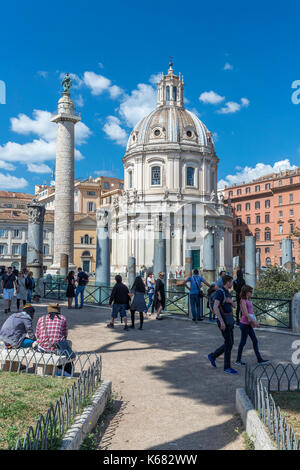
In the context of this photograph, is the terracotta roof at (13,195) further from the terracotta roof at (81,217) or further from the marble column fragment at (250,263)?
the marble column fragment at (250,263)

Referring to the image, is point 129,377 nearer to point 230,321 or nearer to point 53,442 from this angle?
point 230,321

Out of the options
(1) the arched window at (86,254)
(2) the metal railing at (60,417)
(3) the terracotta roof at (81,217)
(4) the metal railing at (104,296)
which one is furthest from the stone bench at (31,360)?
(1) the arched window at (86,254)

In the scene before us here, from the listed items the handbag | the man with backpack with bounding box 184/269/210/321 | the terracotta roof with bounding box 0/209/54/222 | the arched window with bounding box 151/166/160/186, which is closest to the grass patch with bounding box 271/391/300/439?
the handbag

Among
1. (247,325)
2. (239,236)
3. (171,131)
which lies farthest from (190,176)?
(247,325)

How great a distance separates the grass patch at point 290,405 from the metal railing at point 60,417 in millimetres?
2434

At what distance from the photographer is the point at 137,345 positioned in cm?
941

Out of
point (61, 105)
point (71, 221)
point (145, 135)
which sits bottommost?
point (71, 221)

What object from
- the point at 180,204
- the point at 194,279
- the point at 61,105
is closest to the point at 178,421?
the point at 194,279

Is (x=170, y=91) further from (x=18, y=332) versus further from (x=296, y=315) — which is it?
(x=18, y=332)

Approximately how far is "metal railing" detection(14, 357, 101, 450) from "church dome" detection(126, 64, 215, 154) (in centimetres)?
4494

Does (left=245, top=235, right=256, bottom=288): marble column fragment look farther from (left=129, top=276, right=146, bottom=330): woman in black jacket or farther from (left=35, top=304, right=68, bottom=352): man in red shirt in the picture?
(left=35, top=304, right=68, bottom=352): man in red shirt

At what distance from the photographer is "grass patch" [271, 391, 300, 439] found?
4.73 meters

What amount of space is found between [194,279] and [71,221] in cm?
1862

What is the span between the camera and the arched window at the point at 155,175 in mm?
49312
